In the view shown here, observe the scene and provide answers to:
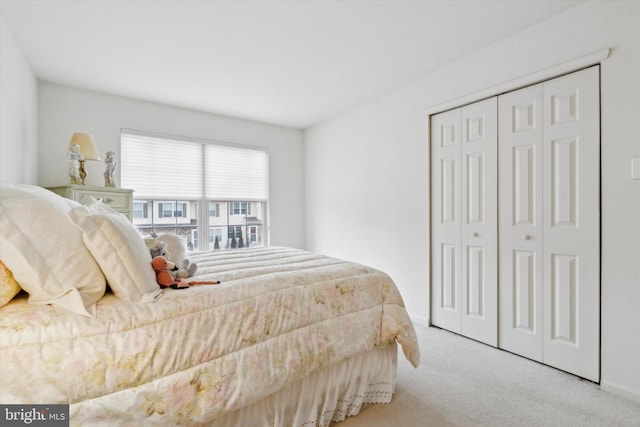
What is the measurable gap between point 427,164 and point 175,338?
9.13 ft

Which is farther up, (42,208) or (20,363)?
(42,208)

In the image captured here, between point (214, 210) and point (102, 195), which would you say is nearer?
point (102, 195)

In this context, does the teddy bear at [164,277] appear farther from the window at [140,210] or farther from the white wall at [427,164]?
the window at [140,210]

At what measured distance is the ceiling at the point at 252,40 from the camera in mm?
2150

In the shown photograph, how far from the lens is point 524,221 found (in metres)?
2.47

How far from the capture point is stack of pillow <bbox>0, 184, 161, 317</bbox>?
43.0 inches

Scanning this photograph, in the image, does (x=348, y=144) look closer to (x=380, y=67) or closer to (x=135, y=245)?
(x=380, y=67)

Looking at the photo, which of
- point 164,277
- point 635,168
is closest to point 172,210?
point 164,277

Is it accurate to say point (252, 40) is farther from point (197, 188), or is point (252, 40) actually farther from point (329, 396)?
point (329, 396)

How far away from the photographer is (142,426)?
1130 mm

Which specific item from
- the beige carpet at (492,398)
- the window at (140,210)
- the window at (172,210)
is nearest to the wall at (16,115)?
the window at (140,210)

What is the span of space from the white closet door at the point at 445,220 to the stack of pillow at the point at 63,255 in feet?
8.59

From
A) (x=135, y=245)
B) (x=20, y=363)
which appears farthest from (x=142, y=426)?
(x=135, y=245)

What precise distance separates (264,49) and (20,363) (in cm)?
262
